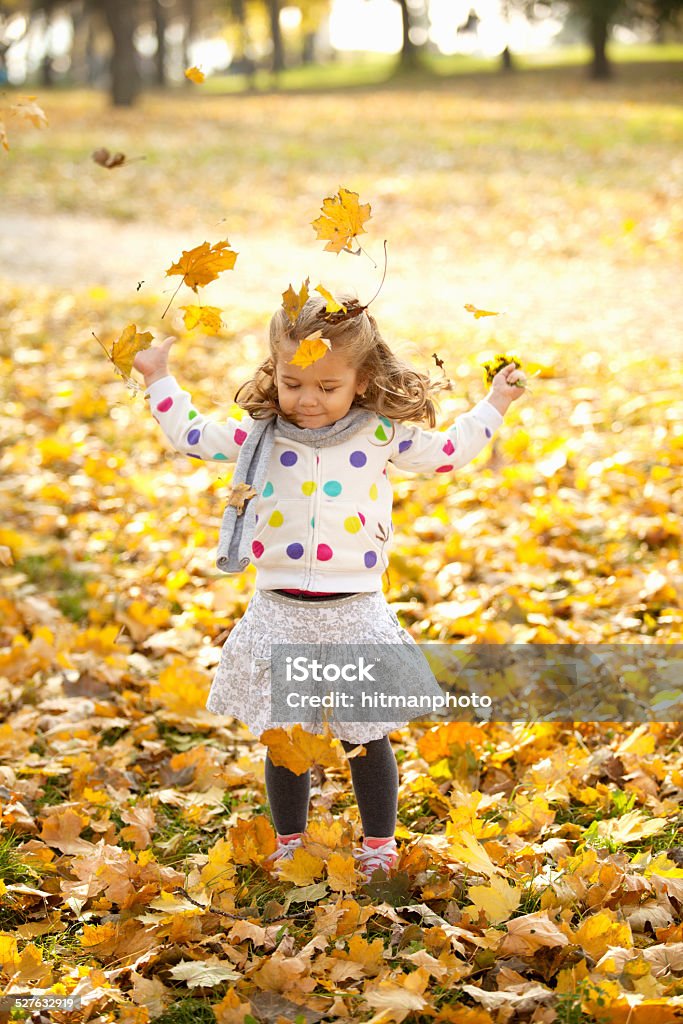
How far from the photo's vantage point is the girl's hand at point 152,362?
2432 millimetres

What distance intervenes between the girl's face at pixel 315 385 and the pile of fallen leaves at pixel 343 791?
2.25ft

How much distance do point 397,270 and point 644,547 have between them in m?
7.87

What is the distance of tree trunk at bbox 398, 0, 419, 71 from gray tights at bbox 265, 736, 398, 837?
124ft

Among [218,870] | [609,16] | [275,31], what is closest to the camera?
[218,870]

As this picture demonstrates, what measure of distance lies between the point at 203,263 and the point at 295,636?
836 mm

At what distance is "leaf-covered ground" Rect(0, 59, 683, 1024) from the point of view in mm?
2107

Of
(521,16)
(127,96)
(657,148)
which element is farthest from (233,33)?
(657,148)

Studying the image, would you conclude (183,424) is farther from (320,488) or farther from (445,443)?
(445,443)

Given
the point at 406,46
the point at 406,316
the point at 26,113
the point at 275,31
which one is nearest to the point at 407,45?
the point at 406,46

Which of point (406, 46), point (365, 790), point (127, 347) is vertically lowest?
point (365, 790)

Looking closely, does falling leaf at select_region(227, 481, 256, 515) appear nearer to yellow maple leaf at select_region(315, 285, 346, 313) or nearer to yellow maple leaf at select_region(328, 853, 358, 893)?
yellow maple leaf at select_region(315, 285, 346, 313)

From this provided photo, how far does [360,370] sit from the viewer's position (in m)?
2.39

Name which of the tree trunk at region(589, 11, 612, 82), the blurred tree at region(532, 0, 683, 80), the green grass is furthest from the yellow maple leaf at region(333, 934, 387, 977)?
the green grass

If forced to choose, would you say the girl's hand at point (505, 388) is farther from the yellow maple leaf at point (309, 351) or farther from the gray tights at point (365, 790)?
the gray tights at point (365, 790)
